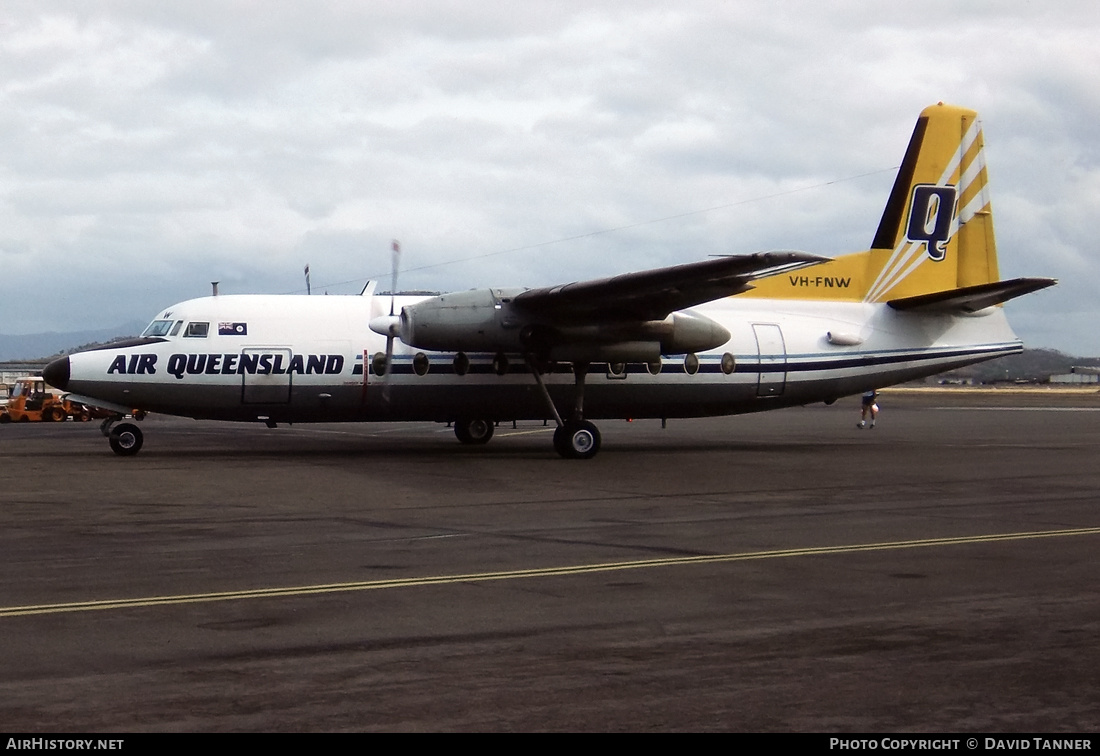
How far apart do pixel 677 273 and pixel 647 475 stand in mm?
3845

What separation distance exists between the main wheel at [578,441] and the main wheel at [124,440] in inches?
345

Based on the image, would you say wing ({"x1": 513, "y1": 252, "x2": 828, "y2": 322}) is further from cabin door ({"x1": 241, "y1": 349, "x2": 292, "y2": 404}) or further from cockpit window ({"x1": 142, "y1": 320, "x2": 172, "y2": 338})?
cockpit window ({"x1": 142, "y1": 320, "x2": 172, "y2": 338})

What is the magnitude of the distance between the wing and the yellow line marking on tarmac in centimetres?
831

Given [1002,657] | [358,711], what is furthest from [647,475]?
[358,711]

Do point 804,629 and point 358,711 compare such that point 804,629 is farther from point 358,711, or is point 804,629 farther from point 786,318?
point 786,318

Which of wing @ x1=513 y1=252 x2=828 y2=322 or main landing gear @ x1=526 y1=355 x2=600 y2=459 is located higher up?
wing @ x1=513 y1=252 x2=828 y2=322

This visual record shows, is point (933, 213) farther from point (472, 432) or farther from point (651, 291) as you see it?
point (472, 432)

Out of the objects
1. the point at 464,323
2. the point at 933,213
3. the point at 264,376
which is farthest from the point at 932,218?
the point at 264,376

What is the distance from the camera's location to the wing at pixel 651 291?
2088 centimetres

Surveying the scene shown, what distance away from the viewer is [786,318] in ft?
88.6

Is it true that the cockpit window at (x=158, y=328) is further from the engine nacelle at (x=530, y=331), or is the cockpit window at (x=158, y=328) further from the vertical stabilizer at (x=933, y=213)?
the vertical stabilizer at (x=933, y=213)

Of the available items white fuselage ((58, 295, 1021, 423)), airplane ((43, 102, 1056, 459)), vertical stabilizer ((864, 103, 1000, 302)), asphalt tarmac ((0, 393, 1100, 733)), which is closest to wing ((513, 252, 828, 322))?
airplane ((43, 102, 1056, 459))

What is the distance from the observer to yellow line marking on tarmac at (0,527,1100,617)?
866cm

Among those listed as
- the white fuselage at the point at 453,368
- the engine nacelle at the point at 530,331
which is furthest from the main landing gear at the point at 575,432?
the white fuselage at the point at 453,368
